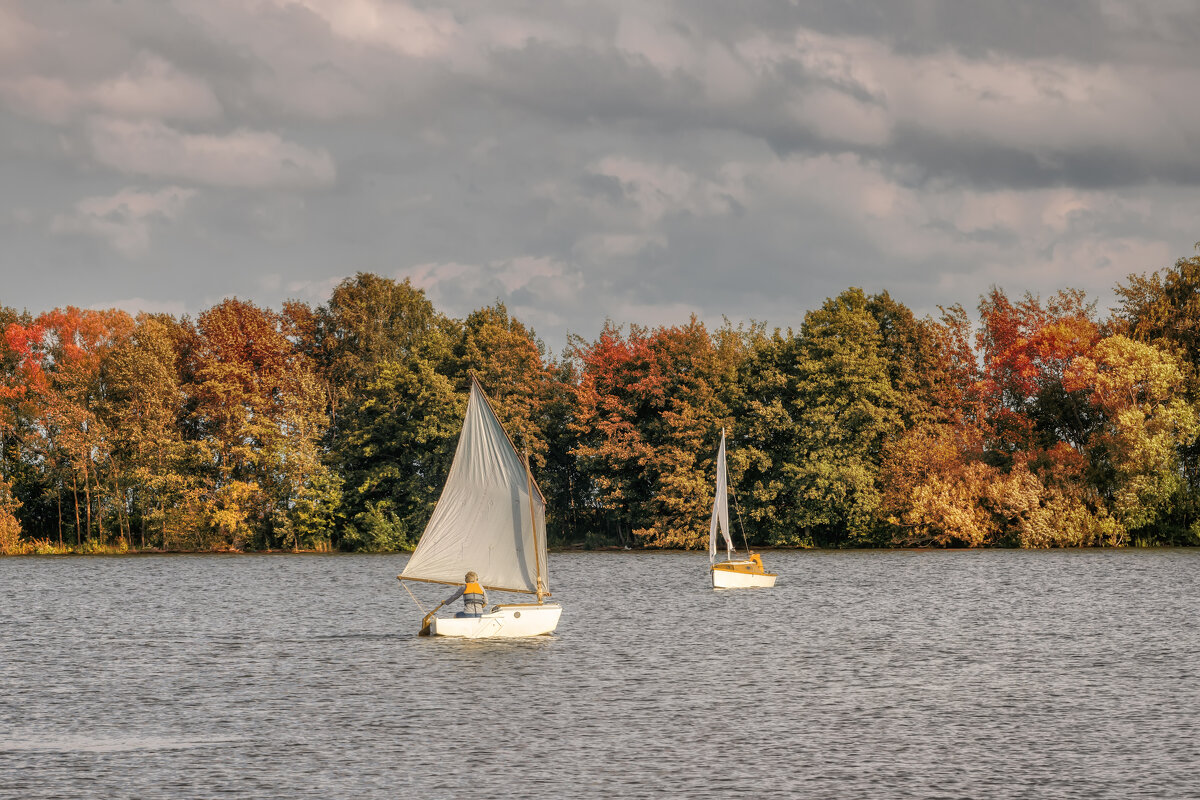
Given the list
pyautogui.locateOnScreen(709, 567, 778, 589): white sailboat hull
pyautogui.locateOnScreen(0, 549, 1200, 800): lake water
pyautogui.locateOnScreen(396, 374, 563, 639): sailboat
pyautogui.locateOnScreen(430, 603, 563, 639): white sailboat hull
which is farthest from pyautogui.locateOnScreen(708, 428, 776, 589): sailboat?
pyautogui.locateOnScreen(396, 374, 563, 639): sailboat

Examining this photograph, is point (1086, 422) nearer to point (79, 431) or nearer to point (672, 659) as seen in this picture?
point (672, 659)

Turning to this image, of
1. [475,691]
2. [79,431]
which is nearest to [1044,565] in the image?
[475,691]

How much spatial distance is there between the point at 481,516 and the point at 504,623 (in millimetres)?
4058

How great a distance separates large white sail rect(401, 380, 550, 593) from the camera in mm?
42844

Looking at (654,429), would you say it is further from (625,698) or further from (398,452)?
(625,698)

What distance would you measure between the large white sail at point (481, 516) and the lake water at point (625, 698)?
124 inches

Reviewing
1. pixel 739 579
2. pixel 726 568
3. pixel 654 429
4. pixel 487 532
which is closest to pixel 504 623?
pixel 487 532

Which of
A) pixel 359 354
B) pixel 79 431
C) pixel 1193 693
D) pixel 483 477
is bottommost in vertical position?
pixel 1193 693

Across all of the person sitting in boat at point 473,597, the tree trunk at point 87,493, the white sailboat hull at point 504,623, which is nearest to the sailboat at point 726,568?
the white sailboat hull at point 504,623

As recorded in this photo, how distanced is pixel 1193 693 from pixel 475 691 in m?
20.0

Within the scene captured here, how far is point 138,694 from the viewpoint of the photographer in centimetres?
3456

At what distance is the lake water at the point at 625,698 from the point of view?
79.5ft

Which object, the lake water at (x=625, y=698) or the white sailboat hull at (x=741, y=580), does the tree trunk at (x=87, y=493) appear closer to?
the lake water at (x=625, y=698)

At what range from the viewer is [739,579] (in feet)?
224
